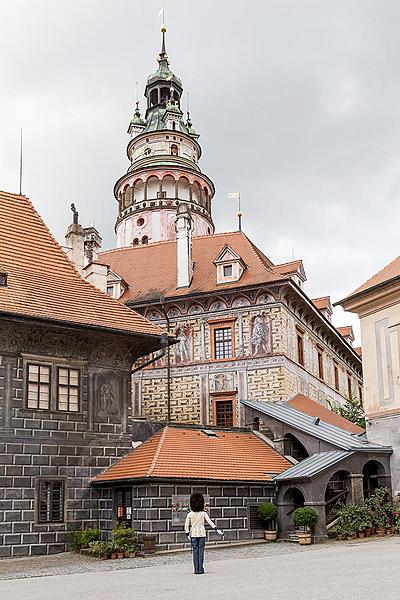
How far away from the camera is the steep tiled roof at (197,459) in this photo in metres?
18.3

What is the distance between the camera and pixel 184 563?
14.9 m

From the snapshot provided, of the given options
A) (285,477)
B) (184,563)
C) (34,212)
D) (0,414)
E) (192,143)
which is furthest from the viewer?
(192,143)

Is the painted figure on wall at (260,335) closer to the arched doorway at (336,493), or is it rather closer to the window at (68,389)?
the arched doorway at (336,493)

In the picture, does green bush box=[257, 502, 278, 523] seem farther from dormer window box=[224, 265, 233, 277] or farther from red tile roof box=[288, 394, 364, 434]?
dormer window box=[224, 265, 233, 277]

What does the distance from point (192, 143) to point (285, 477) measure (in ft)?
94.0

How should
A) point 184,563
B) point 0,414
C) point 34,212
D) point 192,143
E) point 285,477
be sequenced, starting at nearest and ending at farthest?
point 184,563 < point 0,414 < point 285,477 < point 34,212 < point 192,143

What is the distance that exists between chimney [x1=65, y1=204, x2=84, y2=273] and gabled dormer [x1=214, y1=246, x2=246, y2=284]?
609 cm

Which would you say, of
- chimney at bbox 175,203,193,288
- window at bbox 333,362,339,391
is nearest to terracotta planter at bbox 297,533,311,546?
chimney at bbox 175,203,193,288

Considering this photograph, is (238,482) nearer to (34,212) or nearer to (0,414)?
(0,414)

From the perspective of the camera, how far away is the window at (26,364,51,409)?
18.5 metres

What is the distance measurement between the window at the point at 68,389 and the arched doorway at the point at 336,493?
6.70 m

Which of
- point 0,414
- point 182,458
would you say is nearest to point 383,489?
point 182,458

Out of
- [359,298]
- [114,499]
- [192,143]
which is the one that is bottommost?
[114,499]

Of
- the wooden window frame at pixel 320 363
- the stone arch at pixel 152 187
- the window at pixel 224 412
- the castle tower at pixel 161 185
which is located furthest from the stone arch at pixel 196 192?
the window at pixel 224 412
